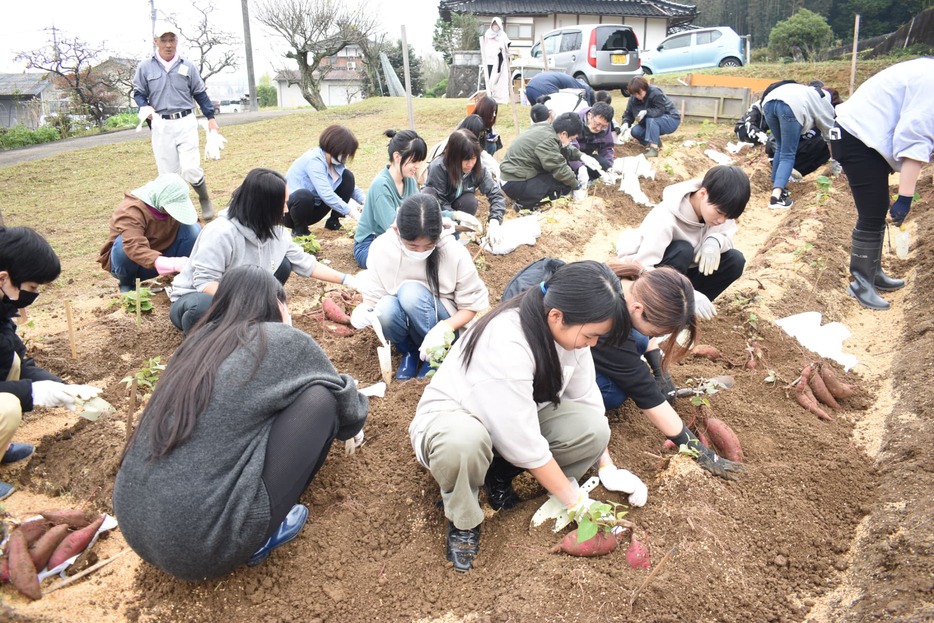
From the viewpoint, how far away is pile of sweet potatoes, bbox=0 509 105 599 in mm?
1967

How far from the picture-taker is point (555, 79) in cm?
896

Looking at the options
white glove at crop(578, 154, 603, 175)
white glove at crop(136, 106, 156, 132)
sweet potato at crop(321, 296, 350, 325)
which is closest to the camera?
sweet potato at crop(321, 296, 350, 325)

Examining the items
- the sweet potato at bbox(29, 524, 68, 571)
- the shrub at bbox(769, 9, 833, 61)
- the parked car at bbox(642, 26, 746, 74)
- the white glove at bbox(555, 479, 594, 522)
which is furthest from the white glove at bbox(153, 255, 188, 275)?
the shrub at bbox(769, 9, 833, 61)

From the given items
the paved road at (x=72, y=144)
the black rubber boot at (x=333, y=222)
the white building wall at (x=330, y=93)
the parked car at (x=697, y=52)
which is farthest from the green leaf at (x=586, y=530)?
the white building wall at (x=330, y=93)

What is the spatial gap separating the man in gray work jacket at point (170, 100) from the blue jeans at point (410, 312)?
10.3ft

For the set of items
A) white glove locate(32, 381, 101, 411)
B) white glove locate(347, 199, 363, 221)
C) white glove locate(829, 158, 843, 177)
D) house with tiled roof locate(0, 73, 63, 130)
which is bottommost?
white glove locate(32, 381, 101, 411)

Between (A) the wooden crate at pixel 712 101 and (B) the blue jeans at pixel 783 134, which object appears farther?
(A) the wooden crate at pixel 712 101

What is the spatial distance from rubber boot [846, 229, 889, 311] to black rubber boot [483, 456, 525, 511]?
9.90ft

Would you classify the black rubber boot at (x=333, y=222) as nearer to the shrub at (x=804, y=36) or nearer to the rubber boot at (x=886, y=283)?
the rubber boot at (x=886, y=283)

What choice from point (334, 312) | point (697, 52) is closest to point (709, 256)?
point (334, 312)

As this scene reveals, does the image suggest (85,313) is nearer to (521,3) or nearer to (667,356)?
(667,356)

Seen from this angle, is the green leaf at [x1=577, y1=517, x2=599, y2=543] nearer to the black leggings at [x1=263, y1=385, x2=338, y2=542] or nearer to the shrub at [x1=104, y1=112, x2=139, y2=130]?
the black leggings at [x1=263, y1=385, x2=338, y2=542]

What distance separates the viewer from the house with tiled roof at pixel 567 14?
20.4 metres

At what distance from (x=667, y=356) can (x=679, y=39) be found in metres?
16.7
